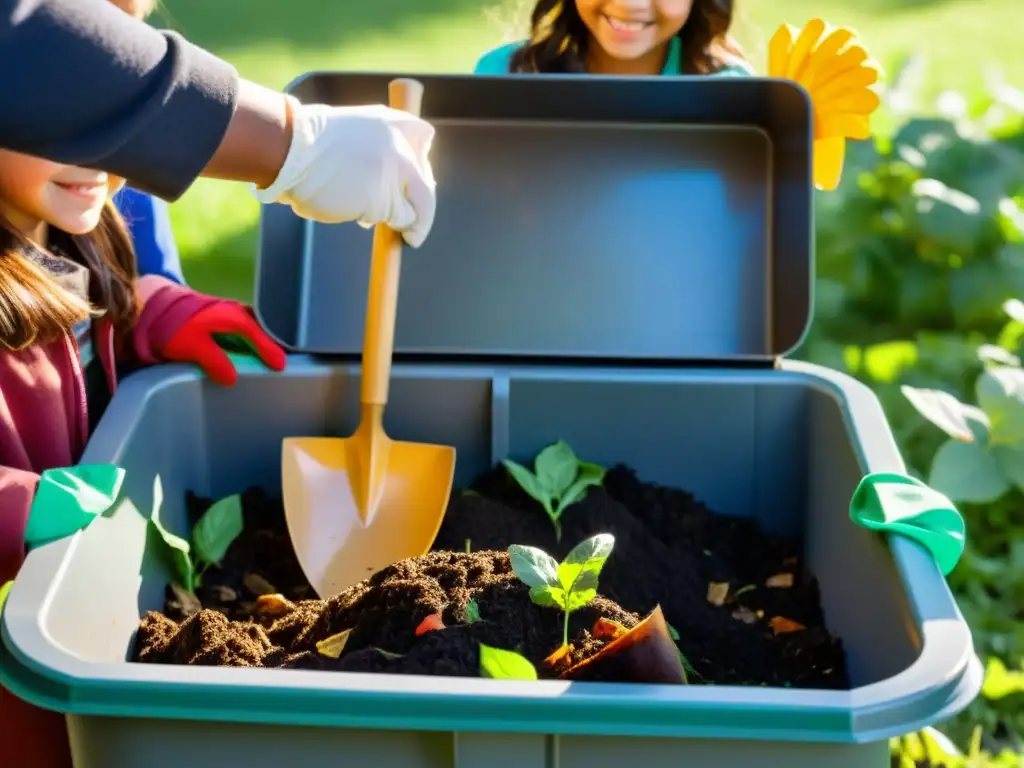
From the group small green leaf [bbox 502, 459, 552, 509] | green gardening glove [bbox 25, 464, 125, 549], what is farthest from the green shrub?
green gardening glove [bbox 25, 464, 125, 549]

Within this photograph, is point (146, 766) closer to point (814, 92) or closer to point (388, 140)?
point (388, 140)

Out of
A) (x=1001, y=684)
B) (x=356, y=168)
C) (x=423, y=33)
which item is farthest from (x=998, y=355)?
(x=423, y=33)

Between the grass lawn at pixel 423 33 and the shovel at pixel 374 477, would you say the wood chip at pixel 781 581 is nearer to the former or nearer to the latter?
the shovel at pixel 374 477

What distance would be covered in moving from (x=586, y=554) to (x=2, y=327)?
1.71 feet

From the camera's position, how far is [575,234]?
139cm

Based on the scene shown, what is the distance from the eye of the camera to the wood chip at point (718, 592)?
116 cm

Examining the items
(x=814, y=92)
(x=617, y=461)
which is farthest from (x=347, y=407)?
(x=814, y=92)

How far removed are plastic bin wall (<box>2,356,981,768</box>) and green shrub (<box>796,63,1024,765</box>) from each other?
1.24 feet

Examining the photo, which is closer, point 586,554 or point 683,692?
point 683,692

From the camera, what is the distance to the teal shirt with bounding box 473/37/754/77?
5.79 ft

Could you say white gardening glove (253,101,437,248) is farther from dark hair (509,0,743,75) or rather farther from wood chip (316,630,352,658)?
dark hair (509,0,743,75)

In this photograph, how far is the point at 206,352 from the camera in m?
1.26

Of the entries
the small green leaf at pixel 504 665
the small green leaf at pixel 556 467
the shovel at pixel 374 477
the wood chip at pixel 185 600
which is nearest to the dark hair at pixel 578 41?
the shovel at pixel 374 477

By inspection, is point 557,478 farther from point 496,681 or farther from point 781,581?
point 496,681
